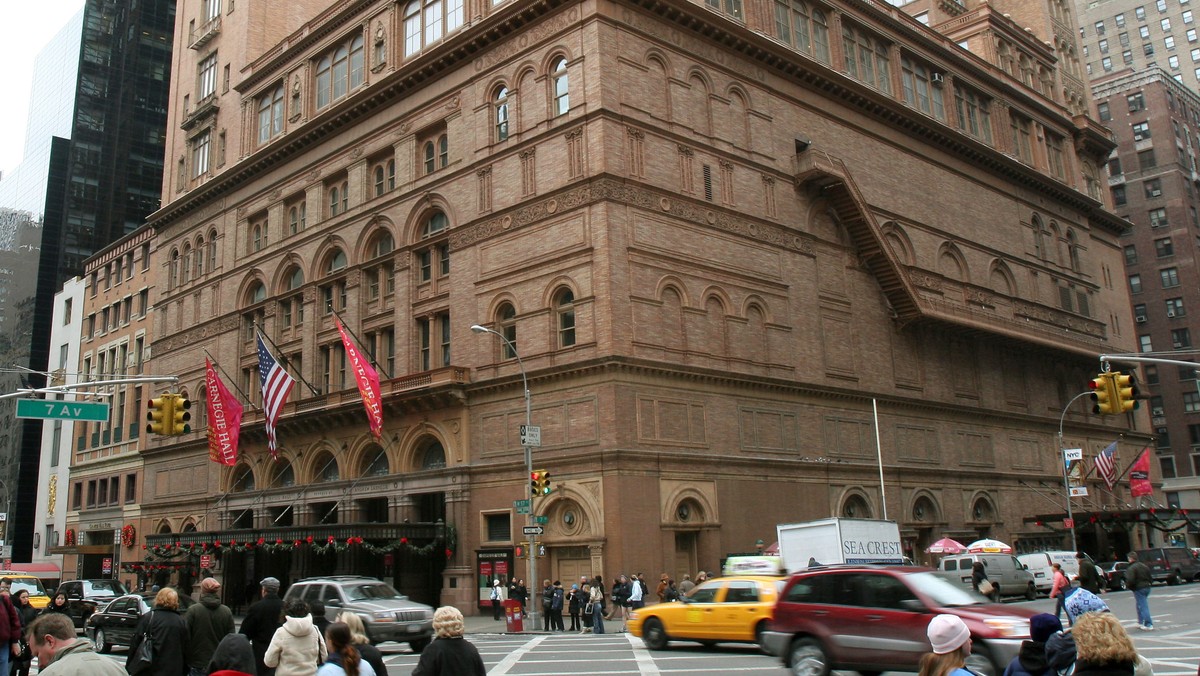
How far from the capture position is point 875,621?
16.3 metres

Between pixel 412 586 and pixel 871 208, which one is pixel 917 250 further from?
pixel 412 586

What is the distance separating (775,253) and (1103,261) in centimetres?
3622

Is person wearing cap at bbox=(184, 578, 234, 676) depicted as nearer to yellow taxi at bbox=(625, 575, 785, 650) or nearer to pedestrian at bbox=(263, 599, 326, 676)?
pedestrian at bbox=(263, 599, 326, 676)

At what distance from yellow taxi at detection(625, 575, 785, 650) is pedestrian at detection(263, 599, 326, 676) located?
532 inches

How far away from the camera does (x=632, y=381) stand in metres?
37.2

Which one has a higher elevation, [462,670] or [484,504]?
[484,504]

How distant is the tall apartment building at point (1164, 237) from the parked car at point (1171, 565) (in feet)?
162

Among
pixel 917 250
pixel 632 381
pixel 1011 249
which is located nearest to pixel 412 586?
pixel 632 381

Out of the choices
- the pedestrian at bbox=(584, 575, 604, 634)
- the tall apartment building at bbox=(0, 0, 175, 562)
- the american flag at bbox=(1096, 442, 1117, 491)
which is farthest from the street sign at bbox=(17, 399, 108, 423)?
the tall apartment building at bbox=(0, 0, 175, 562)

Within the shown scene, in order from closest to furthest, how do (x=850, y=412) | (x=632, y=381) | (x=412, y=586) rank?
(x=632, y=381) < (x=412, y=586) < (x=850, y=412)

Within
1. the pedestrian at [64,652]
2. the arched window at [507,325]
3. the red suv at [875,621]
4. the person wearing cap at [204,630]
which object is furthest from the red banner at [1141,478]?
the pedestrian at [64,652]

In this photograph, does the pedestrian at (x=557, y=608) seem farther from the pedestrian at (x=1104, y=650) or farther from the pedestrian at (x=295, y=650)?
the pedestrian at (x=1104, y=650)

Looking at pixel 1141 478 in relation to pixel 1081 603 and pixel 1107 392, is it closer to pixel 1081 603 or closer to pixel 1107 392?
pixel 1107 392

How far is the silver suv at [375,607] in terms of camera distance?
24141mm
